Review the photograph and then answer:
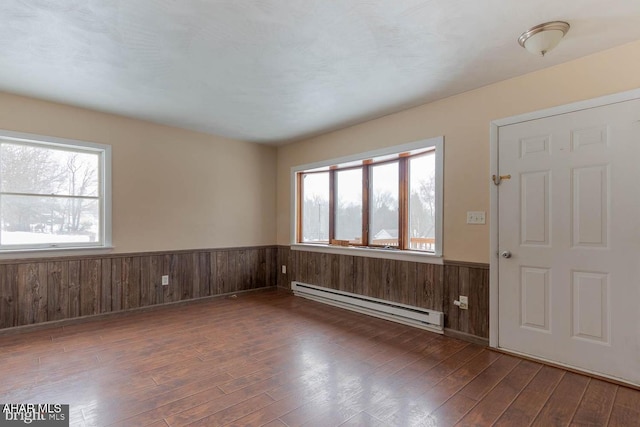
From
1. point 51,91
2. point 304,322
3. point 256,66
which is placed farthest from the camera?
point 304,322

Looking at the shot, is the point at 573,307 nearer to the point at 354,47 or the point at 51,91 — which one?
the point at 354,47

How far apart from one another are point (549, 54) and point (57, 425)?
13.8 ft

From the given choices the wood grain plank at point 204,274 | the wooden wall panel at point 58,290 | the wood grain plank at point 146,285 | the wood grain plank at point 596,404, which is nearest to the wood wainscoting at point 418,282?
the wood grain plank at point 596,404

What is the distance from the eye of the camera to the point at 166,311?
4098 millimetres

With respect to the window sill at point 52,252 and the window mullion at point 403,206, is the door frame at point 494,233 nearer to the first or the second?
the window mullion at point 403,206

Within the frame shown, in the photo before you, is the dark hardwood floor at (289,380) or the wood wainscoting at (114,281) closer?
the dark hardwood floor at (289,380)

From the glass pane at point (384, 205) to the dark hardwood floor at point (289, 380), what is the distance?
4.05 ft

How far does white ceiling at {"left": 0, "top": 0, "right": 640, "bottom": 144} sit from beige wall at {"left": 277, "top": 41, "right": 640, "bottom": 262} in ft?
0.39

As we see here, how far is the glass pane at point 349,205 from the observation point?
4.55 metres

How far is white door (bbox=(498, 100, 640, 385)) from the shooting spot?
2.29 meters

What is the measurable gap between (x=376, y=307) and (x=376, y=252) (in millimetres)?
675

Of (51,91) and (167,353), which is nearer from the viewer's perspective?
(167,353)

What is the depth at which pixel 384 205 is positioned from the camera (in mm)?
4242

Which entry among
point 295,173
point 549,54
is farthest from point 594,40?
point 295,173
